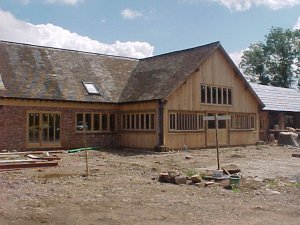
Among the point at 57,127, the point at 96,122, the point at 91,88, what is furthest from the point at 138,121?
the point at 57,127

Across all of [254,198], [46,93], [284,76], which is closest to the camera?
[254,198]

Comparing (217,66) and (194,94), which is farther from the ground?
(217,66)

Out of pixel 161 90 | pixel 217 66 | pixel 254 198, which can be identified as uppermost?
pixel 217 66

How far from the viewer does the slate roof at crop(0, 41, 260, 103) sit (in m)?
24.6

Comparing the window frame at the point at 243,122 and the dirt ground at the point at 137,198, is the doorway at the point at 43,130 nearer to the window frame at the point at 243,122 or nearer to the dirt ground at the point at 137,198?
the dirt ground at the point at 137,198

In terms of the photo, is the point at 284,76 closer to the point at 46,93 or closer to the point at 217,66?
the point at 217,66

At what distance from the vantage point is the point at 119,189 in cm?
1198

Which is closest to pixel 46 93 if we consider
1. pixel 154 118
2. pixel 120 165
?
pixel 154 118

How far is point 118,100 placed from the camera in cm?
2753

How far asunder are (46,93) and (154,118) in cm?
639

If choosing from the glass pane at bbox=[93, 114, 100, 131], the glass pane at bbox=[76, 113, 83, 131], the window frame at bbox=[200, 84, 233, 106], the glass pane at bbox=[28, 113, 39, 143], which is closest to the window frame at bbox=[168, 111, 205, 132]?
the window frame at bbox=[200, 84, 233, 106]

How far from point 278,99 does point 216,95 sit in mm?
13713

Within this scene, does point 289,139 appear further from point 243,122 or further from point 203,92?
point 203,92

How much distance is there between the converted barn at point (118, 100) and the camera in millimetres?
24047
